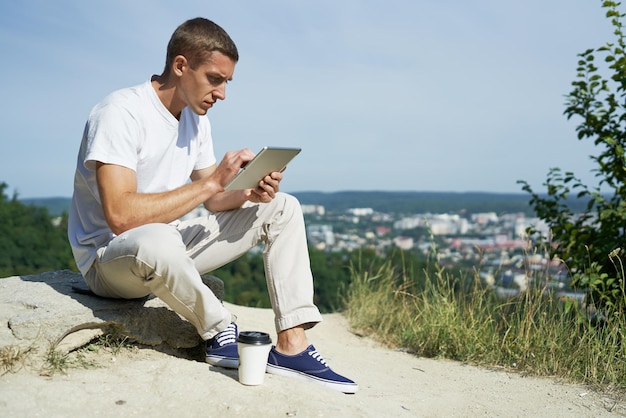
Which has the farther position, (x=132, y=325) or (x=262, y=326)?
(x=262, y=326)

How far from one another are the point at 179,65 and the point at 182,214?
78 cm

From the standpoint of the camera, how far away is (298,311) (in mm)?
3377

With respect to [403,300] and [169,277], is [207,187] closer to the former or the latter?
[169,277]

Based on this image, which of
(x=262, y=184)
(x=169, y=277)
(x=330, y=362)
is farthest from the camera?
(x=330, y=362)

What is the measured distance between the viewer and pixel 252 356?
3.07 m

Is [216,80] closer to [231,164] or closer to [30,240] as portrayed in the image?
[231,164]

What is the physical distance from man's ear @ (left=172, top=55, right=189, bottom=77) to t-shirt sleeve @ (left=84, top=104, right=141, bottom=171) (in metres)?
0.35

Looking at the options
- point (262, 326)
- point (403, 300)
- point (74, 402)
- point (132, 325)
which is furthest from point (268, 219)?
point (403, 300)

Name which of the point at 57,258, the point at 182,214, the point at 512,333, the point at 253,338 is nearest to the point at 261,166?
the point at 182,214

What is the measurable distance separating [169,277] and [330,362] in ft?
5.93

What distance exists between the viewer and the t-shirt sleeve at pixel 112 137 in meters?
3.10

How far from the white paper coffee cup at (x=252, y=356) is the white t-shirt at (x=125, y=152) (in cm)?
88

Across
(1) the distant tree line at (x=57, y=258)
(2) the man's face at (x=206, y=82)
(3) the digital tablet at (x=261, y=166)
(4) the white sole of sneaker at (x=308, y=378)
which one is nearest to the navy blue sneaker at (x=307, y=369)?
(4) the white sole of sneaker at (x=308, y=378)

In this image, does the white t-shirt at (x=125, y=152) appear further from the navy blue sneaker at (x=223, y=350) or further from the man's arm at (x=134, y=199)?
the navy blue sneaker at (x=223, y=350)
